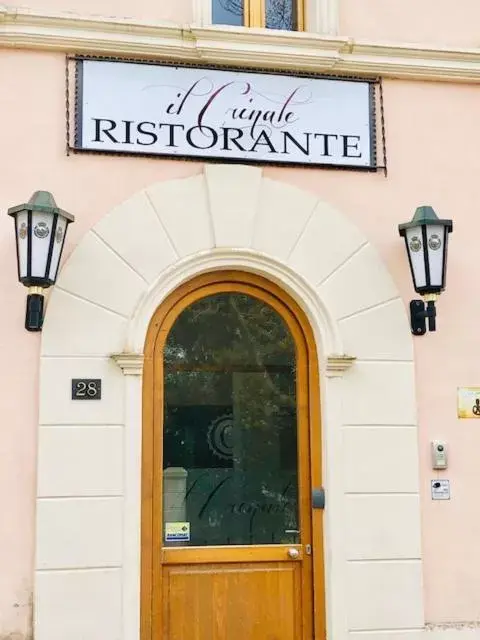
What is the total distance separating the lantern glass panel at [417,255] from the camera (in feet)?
16.3

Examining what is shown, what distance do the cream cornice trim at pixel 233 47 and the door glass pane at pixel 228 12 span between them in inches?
12.0

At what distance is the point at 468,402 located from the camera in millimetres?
5223

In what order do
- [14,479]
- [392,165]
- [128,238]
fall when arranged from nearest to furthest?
[14,479], [128,238], [392,165]

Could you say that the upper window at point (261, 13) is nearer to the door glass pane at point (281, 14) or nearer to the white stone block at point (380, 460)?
the door glass pane at point (281, 14)

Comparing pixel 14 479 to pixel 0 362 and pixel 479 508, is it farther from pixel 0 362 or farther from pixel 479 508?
pixel 479 508

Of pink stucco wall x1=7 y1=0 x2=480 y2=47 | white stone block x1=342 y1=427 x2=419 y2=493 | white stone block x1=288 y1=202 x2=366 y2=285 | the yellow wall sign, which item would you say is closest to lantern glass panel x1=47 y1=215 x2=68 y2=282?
white stone block x1=288 y1=202 x2=366 y2=285

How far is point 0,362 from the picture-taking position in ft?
15.6

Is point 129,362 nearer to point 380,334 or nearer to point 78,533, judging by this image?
point 78,533

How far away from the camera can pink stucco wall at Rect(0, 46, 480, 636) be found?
15.4ft

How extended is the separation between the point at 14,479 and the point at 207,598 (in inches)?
53.4

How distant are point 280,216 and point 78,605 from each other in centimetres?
265

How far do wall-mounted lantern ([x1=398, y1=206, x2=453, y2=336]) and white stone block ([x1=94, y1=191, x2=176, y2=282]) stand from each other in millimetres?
1498

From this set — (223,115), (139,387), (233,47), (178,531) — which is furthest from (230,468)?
(233,47)

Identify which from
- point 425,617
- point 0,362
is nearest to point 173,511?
point 0,362
